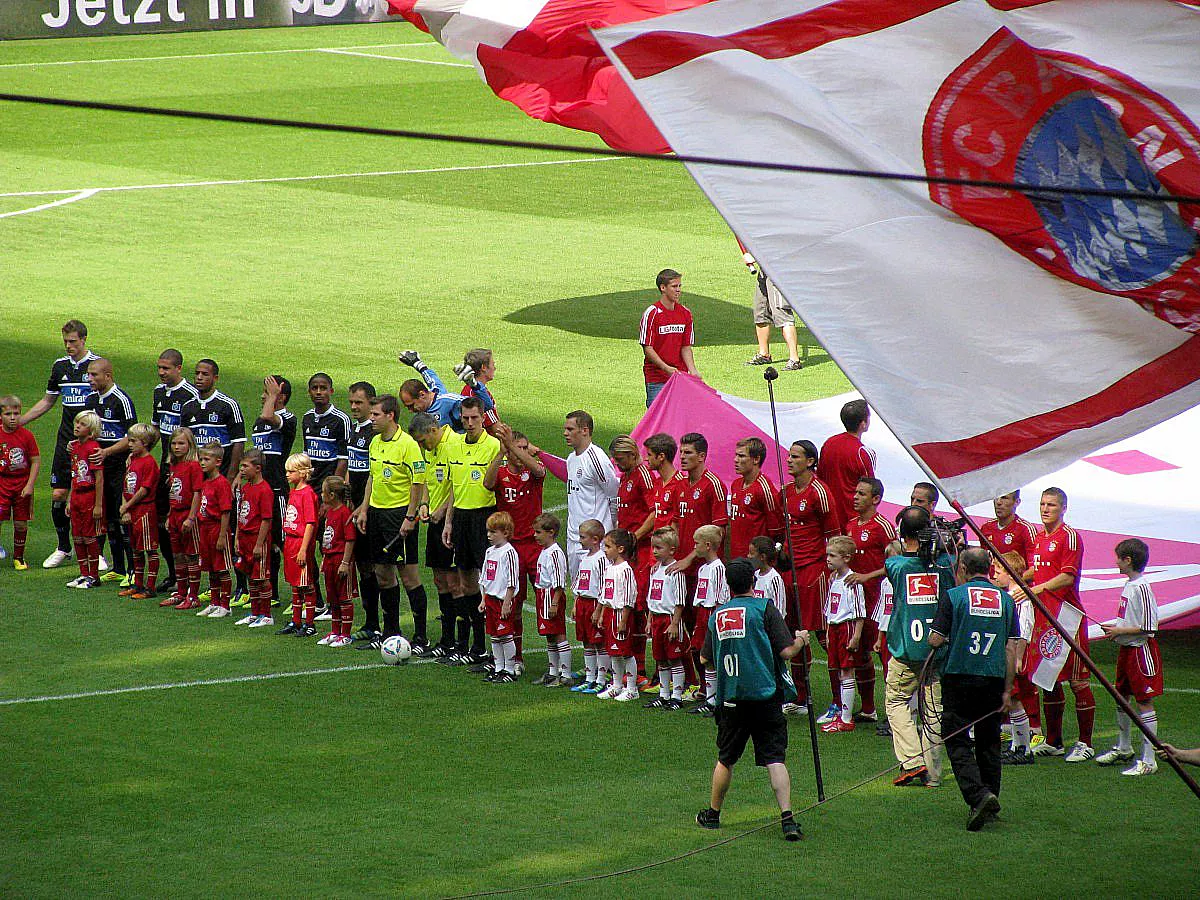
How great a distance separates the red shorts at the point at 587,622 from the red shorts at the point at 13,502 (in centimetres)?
592

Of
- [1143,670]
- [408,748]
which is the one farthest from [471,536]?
[1143,670]

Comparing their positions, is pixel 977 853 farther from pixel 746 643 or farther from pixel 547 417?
pixel 547 417

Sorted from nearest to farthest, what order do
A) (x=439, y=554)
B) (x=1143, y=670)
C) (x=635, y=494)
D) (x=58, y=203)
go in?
(x=1143, y=670) → (x=635, y=494) → (x=439, y=554) → (x=58, y=203)

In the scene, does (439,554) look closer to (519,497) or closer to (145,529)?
(519,497)

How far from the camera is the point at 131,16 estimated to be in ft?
152

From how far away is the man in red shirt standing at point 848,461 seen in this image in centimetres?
1302

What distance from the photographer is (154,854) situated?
973cm

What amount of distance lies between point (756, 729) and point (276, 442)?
6688mm

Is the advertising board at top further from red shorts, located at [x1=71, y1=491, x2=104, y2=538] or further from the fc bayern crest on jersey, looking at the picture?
the fc bayern crest on jersey

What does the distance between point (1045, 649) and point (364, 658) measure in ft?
17.4

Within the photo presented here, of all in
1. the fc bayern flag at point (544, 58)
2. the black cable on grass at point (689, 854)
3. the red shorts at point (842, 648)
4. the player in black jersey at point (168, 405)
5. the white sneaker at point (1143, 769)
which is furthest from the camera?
the player in black jersey at point (168, 405)

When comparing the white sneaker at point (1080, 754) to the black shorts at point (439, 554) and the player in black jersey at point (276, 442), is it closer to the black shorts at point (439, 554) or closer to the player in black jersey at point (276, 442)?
the black shorts at point (439, 554)

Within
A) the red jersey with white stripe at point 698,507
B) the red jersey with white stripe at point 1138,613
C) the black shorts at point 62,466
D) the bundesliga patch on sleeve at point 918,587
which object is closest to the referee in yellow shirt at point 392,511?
the red jersey with white stripe at point 698,507

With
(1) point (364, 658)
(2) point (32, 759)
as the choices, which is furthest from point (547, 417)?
(2) point (32, 759)
